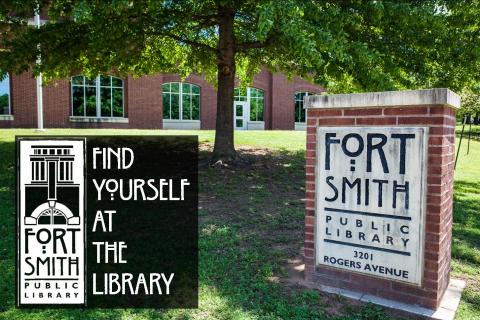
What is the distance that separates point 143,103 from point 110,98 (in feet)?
6.39

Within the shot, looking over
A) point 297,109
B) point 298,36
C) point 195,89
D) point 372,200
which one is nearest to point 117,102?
point 195,89

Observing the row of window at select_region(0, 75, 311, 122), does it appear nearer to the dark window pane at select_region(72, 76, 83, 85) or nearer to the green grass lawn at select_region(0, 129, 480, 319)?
the dark window pane at select_region(72, 76, 83, 85)

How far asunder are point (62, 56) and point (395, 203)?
814 centimetres

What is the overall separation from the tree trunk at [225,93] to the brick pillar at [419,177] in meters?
6.73

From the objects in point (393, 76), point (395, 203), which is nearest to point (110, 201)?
point (395, 203)

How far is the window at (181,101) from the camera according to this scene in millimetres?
28119

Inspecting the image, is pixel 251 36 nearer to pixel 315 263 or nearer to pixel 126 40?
pixel 126 40

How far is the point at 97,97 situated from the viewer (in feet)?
84.4

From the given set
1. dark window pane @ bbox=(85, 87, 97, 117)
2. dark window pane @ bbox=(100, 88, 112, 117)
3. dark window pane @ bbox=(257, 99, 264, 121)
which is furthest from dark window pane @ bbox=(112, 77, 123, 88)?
dark window pane @ bbox=(257, 99, 264, 121)

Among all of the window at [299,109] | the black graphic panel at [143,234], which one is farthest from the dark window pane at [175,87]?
the black graphic panel at [143,234]

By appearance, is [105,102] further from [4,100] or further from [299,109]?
[299,109]

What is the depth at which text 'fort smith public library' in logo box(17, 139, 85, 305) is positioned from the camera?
12.0 feet

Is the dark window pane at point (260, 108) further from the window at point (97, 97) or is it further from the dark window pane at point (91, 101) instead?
the dark window pane at point (91, 101)

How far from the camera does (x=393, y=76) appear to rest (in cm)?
845
